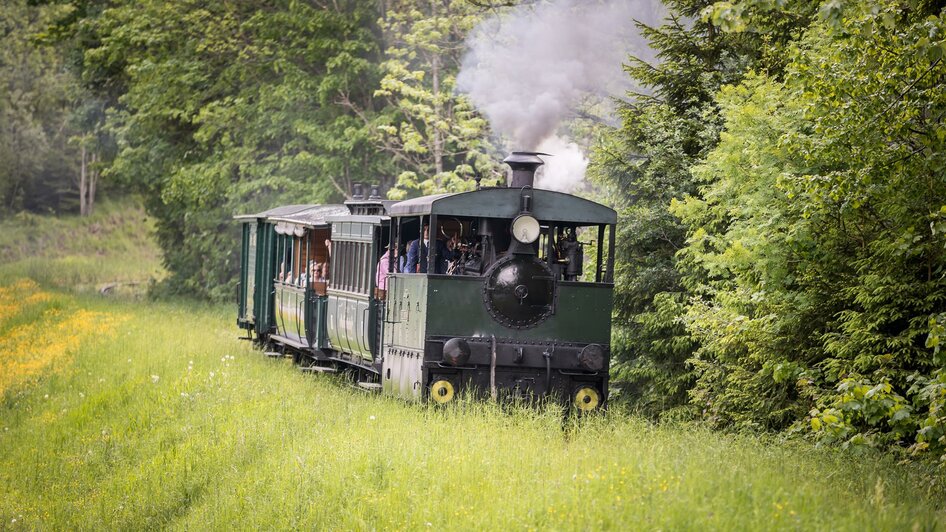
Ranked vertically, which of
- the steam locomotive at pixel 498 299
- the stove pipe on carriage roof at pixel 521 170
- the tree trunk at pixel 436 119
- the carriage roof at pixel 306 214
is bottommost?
the steam locomotive at pixel 498 299

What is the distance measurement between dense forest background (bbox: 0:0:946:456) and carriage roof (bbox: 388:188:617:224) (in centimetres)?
182

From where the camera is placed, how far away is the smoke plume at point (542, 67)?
2000 cm

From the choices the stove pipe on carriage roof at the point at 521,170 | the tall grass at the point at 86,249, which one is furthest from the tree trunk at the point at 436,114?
the tall grass at the point at 86,249

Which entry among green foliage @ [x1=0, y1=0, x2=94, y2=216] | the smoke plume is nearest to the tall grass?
green foliage @ [x1=0, y1=0, x2=94, y2=216]

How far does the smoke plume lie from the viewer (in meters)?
20.0

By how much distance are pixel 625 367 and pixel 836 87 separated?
24.2ft

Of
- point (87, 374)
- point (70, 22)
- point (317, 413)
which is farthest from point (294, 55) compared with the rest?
point (317, 413)

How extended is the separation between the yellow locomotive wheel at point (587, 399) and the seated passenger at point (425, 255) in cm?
221

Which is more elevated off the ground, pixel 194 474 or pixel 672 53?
pixel 672 53

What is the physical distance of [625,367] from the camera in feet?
57.5

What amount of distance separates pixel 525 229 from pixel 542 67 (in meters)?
8.87

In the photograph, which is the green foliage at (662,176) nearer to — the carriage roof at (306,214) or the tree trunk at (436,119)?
the carriage roof at (306,214)

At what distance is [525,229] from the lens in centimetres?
1328

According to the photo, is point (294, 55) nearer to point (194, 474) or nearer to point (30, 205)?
point (194, 474)
